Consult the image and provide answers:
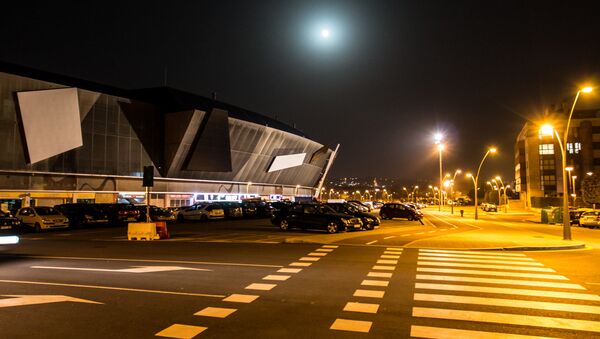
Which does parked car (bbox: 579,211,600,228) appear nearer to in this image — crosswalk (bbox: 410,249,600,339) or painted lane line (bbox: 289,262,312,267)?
crosswalk (bbox: 410,249,600,339)

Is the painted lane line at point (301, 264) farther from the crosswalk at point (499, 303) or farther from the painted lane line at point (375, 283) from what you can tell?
the crosswalk at point (499, 303)

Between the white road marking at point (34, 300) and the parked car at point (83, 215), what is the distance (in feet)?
81.6

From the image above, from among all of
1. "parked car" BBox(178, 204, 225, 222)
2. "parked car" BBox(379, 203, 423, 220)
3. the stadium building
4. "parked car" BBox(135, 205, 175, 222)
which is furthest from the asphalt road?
the stadium building

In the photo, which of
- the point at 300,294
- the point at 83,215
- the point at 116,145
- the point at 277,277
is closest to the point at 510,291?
the point at 300,294

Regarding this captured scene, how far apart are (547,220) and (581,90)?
23137 millimetres

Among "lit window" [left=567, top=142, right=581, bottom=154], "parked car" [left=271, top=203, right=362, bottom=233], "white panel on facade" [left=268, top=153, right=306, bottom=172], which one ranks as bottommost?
"parked car" [left=271, top=203, right=362, bottom=233]

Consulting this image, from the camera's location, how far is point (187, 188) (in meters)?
60.5

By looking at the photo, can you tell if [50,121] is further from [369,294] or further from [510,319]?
[510,319]

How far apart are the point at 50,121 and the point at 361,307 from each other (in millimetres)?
43759

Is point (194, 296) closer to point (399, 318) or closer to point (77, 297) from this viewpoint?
point (77, 297)

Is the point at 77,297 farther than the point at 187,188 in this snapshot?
No

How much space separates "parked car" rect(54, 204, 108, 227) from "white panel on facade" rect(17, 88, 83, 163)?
42.1ft

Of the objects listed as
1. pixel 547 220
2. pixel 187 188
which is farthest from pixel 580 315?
pixel 187 188

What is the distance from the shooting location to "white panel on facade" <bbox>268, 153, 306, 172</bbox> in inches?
2958
